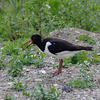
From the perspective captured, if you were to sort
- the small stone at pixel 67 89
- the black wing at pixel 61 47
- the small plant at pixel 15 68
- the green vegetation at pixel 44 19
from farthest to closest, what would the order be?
the green vegetation at pixel 44 19
the black wing at pixel 61 47
the small plant at pixel 15 68
the small stone at pixel 67 89

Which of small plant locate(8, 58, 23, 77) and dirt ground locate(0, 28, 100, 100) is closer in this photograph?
dirt ground locate(0, 28, 100, 100)

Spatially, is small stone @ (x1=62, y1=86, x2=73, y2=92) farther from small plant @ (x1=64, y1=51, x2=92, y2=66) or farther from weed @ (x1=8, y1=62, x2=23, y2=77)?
small plant @ (x1=64, y1=51, x2=92, y2=66)

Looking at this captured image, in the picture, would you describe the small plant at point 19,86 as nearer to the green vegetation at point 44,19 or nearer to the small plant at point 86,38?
the green vegetation at point 44,19

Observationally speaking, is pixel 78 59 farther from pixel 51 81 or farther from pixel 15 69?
pixel 15 69

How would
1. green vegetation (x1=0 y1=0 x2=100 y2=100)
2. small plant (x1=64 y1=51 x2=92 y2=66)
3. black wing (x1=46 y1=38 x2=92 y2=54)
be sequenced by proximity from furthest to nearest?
green vegetation (x1=0 y1=0 x2=100 y2=100) → small plant (x1=64 y1=51 x2=92 y2=66) → black wing (x1=46 y1=38 x2=92 y2=54)

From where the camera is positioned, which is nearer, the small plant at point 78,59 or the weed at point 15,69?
the weed at point 15,69

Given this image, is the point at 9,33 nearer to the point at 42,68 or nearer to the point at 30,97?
the point at 42,68

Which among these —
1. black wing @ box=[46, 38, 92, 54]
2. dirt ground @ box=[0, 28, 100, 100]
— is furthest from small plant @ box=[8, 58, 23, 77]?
black wing @ box=[46, 38, 92, 54]

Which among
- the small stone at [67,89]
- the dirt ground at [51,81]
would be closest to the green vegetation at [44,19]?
the dirt ground at [51,81]

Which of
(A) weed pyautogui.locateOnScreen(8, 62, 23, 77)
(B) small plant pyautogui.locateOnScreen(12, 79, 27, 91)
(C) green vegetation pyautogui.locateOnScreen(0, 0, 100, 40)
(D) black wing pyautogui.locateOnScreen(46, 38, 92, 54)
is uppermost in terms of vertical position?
(C) green vegetation pyautogui.locateOnScreen(0, 0, 100, 40)

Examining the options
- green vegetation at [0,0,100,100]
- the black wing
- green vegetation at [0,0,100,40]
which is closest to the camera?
the black wing

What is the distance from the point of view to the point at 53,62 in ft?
19.2

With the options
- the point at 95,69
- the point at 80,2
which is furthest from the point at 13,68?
the point at 80,2

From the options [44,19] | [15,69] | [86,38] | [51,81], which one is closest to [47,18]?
[44,19]
